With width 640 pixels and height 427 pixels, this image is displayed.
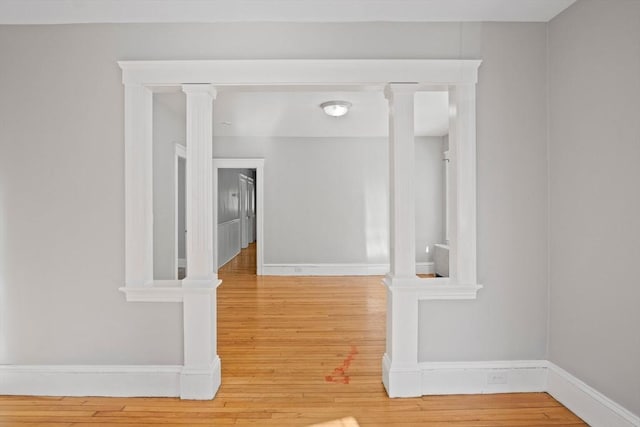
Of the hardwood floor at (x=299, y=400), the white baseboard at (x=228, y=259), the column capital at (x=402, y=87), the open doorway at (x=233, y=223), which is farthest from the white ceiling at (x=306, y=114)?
the white baseboard at (x=228, y=259)

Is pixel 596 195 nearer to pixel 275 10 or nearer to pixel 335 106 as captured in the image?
pixel 275 10

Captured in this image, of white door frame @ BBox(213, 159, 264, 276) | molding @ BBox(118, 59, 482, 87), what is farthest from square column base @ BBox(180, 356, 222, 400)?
white door frame @ BBox(213, 159, 264, 276)

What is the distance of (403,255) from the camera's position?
2.60 metres

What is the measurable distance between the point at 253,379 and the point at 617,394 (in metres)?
2.23

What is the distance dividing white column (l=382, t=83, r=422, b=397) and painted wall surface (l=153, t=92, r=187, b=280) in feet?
9.85

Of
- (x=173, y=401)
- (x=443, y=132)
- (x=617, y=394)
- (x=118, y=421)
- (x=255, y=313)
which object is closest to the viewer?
(x=617, y=394)

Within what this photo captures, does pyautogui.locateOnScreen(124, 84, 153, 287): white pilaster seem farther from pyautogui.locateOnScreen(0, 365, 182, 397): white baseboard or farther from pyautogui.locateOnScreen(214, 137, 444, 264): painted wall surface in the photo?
pyautogui.locateOnScreen(214, 137, 444, 264): painted wall surface

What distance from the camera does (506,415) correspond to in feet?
7.66

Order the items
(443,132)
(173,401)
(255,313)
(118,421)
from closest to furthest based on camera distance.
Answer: (118,421), (173,401), (255,313), (443,132)

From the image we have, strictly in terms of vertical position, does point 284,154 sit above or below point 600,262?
above

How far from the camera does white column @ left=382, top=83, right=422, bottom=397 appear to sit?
2.58m

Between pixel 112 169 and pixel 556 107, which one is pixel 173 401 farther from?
pixel 556 107

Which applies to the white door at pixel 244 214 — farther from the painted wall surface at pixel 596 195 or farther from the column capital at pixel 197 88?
the painted wall surface at pixel 596 195

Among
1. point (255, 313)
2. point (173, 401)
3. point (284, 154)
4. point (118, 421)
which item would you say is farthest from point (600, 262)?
point (284, 154)
